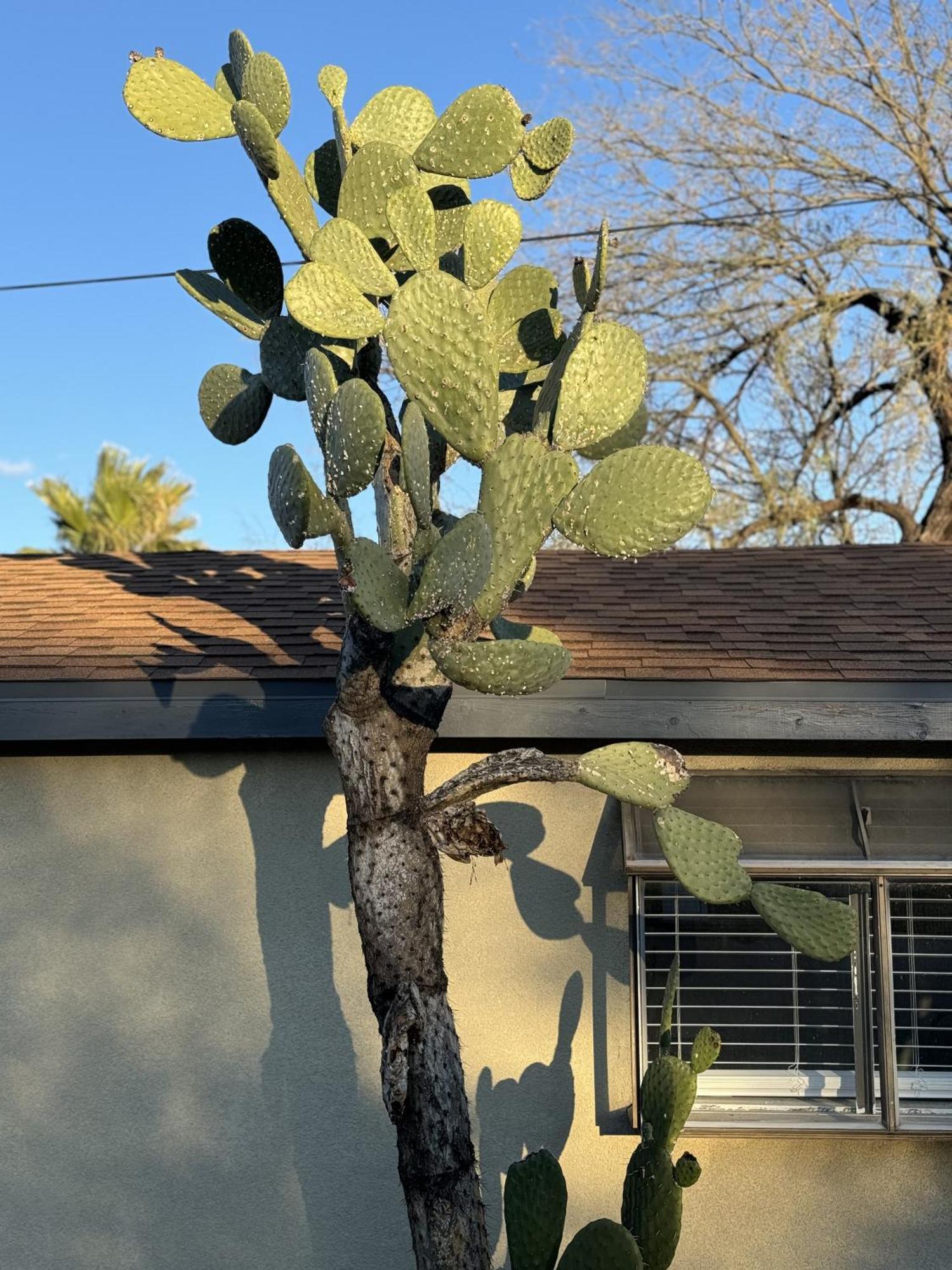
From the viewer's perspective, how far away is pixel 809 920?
3.63 m

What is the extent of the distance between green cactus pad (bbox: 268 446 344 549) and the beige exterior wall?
1858mm

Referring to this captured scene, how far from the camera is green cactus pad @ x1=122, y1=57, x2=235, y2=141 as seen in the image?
3779 millimetres

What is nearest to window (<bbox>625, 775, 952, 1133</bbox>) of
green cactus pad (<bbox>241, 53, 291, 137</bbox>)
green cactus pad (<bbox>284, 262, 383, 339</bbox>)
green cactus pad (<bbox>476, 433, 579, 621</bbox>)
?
green cactus pad (<bbox>476, 433, 579, 621</bbox>)

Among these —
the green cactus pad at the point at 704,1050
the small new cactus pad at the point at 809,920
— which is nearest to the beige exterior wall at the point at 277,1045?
the green cactus pad at the point at 704,1050

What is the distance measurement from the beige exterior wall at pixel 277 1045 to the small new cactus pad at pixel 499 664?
1840 millimetres

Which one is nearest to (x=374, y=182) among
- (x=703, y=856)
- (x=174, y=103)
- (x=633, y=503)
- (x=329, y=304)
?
(x=329, y=304)

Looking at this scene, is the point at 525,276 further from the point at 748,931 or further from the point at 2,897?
the point at 2,897

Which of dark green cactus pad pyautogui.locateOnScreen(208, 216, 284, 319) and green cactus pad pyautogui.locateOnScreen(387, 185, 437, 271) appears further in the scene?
dark green cactus pad pyautogui.locateOnScreen(208, 216, 284, 319)

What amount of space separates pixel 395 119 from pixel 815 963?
3.57 m

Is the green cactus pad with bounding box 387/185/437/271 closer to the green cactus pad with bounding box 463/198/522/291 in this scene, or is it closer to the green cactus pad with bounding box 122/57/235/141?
the green cactus pad with bounding box 463/198/522/291

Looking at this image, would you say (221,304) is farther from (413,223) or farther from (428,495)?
(428,495)

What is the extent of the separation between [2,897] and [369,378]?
9.17 feet

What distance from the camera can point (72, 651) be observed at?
5500mm

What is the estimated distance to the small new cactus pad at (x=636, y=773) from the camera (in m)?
3.57
